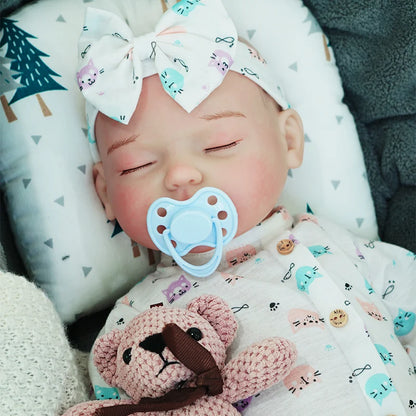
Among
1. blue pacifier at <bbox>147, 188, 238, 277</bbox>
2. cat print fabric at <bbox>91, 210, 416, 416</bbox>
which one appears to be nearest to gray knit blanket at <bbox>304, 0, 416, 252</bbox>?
cat print fabric at <bbox>91, 210, 416, 416</bbox>

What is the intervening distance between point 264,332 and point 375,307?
8.9 inches

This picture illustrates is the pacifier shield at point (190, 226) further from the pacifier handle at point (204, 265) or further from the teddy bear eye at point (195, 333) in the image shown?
the teddy bear eye at point (195, 333)

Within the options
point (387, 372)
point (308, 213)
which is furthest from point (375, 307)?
point (308, 213)

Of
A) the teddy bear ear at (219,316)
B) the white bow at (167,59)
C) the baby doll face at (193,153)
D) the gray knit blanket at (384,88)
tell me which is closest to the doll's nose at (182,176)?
the baby doll face at (193,153)

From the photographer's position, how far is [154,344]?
81 centimetres

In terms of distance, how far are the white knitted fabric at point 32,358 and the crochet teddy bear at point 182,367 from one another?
5 centimetres

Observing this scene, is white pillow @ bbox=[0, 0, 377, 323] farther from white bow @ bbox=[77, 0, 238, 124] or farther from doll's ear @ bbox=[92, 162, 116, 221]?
white bow @ bbox=[77, 0, 238, 124]

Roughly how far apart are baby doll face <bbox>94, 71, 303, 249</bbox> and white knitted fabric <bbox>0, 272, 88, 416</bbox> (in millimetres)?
241

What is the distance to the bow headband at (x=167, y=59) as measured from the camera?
1031 mm

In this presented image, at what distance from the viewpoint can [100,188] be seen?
1214 mm

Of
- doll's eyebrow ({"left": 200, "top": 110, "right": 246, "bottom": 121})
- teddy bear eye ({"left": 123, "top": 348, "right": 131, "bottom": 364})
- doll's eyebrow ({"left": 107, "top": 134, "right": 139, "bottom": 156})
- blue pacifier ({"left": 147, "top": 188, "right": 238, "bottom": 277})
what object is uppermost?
doll's eyebrow ({"left": 200, "top": 110, "right": 246, "bottom": 121})

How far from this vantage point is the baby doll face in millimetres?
1029

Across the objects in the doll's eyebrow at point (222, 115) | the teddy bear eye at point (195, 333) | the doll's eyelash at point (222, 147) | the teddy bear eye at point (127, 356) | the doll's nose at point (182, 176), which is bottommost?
the teddy bear eye at point (127, 356)

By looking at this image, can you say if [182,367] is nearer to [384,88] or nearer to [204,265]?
[204,265]
